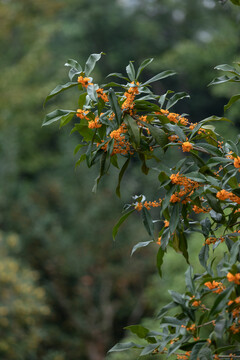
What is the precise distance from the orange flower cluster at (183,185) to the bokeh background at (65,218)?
2462mm

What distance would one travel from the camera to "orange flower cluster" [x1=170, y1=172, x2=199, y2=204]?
898 mm

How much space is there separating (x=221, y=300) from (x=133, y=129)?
1.16 ft

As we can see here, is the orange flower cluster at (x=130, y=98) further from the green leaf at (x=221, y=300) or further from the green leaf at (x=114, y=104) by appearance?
the green leaf at (x=221, y=300)

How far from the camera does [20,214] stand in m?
6.07

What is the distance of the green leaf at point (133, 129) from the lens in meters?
0.91

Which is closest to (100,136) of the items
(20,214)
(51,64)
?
(20,214)

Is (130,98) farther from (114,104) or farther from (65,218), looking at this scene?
(65,218)

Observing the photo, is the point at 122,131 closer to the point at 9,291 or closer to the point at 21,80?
the point at 9,291

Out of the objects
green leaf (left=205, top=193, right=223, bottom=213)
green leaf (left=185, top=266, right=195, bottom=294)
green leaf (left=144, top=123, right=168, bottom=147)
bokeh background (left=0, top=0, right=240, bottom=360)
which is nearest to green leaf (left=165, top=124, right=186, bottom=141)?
green leaf (left=144, top=123, right=168, bottom=147)

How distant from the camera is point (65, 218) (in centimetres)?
650

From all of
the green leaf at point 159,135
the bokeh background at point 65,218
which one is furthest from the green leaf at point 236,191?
the bokeh background at point 65,218

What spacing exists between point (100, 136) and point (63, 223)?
18.2ft

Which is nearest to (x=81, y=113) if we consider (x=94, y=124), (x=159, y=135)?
(x=94, y=124)

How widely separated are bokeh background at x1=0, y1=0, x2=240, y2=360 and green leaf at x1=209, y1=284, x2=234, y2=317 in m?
2.68
